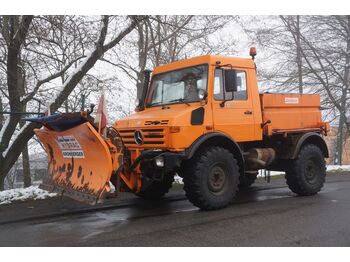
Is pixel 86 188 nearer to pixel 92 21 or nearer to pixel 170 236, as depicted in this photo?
pixel 170 236

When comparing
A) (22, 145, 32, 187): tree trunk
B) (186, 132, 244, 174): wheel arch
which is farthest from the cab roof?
(22, 145, 32, 187): tree trunk

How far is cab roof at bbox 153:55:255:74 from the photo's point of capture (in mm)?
7109

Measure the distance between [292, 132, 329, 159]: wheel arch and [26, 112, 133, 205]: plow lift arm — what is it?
3.48 metres

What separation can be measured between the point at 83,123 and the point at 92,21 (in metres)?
4.39

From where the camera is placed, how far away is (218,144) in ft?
23.3

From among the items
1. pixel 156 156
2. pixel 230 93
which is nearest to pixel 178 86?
pixel 230 93

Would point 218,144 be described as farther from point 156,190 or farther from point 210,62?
point 156,190

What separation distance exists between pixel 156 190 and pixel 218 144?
180cm

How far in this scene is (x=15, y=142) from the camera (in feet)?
32.0

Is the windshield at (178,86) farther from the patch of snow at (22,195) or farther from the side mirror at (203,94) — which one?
the patch of snow at (22,195)

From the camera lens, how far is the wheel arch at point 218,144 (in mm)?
6566

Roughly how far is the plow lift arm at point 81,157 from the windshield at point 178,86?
4.61ft

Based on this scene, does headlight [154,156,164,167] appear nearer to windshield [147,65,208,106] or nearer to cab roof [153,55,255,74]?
windshield [147,65,208,106]

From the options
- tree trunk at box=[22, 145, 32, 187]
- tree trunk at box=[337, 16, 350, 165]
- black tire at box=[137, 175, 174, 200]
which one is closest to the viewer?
black tire at box=[137, 175, 174, 200]
